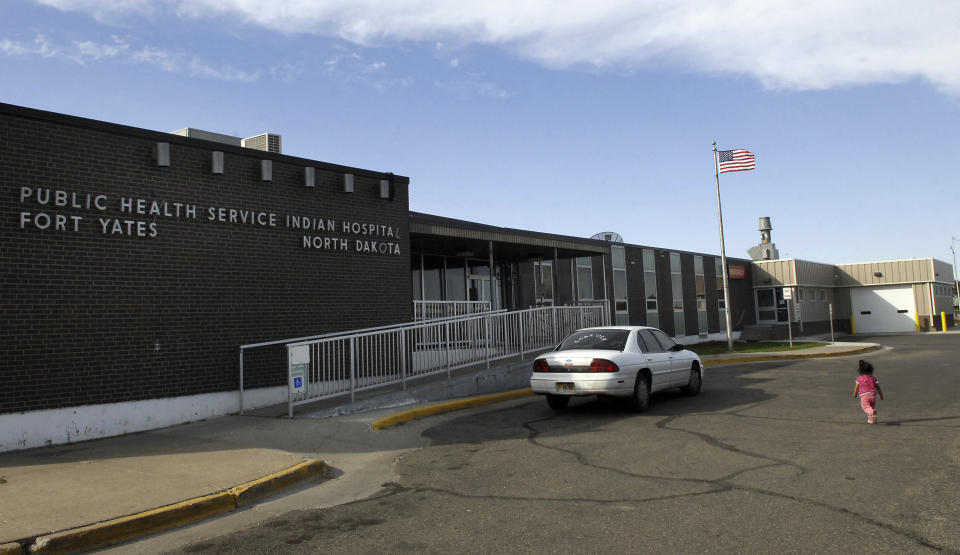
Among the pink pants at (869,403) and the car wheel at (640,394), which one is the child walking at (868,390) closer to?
the pink pants at (869,403)

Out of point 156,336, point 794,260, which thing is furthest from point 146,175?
point 794,260

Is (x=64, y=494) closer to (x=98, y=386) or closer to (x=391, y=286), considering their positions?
(x=98, y=386)

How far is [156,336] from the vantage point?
35.7 feet

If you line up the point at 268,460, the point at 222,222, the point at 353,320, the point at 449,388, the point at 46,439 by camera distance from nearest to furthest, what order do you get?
the point at 268,460 < the point at 46,439 < the point at 222,222 < the point at 449,388 < the point at 353,320

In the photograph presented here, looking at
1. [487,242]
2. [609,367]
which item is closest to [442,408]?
[609,367]

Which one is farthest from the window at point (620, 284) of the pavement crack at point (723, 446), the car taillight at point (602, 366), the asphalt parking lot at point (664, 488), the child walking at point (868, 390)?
the child walking at point (868, 390)

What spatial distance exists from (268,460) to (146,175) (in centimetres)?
564

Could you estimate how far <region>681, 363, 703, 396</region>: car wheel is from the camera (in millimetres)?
13016

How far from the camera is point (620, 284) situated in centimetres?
2850

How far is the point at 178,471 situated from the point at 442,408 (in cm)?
493

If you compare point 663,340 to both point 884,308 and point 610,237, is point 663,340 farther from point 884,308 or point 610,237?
point 884,308

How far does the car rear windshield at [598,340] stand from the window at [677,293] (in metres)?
20.8

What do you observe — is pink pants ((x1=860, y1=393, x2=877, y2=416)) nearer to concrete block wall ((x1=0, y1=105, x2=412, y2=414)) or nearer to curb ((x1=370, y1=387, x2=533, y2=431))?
curb ((x1=370, y1=387, x2=533, y2=431))

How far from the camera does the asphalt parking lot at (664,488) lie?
16.3ft
